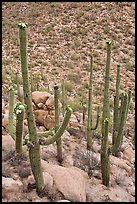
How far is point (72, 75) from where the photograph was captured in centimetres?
1500

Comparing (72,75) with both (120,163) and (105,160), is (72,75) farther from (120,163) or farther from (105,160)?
(105,160)

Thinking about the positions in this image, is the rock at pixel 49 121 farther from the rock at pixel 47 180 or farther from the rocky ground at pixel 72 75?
the rock at pixel 47 180

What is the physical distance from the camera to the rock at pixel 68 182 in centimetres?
557

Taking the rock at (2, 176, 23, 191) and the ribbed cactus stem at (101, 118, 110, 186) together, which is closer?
the rock at (2, 176, 23, 191)

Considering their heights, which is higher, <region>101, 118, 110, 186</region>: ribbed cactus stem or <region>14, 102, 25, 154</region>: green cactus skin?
<region>14, 102, 25, 154</region>: green cactus skin

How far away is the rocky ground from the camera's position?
19.2 feet

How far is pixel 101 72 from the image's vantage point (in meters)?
15.9

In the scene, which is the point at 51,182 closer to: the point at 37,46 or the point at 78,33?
the point at 37,46

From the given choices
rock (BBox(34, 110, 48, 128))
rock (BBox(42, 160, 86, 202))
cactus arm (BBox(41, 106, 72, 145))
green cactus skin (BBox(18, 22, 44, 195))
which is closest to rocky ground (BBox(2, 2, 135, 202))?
rock (BBox(42, 160, 86, 202))

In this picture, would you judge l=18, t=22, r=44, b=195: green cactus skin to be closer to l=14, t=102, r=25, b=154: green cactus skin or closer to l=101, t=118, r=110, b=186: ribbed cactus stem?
l=14, t=102, r=25, b=154: green cactus skin

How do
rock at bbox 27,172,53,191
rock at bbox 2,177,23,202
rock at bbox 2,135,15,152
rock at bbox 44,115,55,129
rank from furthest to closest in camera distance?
rock at bbox 44,115,55,129, rock at bbox 2,135,15,152, rock at bbox 27,172,53,191, rock at bbox 2,177,23,202

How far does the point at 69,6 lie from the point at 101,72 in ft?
27.1

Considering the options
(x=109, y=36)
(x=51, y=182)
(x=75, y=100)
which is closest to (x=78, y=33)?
(x=109, y=36)

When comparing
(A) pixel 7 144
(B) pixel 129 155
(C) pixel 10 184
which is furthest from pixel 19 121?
(B) pixel 129 155
